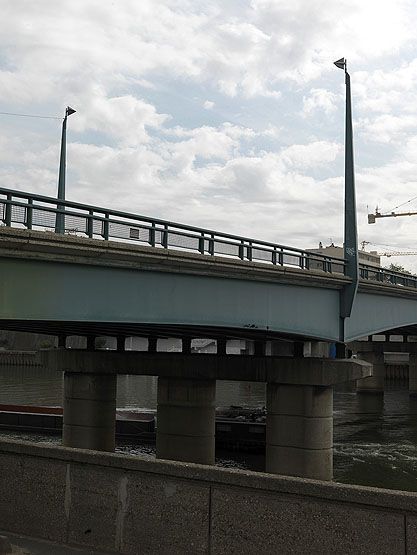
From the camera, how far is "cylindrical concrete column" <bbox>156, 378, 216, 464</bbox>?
2897cm

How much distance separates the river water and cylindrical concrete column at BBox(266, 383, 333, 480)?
188 inches

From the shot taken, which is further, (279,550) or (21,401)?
(21,401)

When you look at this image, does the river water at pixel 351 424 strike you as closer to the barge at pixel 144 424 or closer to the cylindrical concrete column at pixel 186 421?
the barge at pixel 144 424

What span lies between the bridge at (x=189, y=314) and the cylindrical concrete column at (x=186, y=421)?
0.15 feet

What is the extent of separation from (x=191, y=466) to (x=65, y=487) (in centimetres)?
224

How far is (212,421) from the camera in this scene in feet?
97.1

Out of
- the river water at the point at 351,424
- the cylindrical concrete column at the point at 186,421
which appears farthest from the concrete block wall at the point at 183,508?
the river water at the point at 351,424

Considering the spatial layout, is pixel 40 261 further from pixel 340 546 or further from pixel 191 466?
pixel 340 546

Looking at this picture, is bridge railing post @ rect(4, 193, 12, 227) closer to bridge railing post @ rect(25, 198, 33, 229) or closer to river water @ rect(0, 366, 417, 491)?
bridge railing post @ rect(25, 198, 33, 229)

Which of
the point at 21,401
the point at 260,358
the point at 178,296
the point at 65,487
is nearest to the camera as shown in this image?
the point at 65,487

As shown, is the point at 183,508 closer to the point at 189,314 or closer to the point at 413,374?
the point at 189,314

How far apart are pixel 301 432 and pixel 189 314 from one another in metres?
8.97

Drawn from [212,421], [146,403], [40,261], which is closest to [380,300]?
[212,421]

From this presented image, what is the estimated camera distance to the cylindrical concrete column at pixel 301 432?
26125 millimetres
